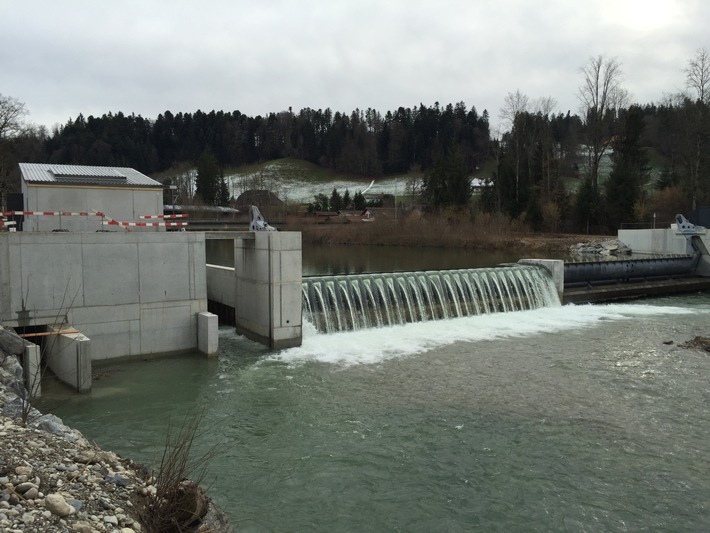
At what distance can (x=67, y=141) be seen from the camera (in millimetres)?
119375

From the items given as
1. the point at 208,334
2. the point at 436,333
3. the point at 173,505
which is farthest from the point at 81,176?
the point at 173,505

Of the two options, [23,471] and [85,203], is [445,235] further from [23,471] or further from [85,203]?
[23,471]

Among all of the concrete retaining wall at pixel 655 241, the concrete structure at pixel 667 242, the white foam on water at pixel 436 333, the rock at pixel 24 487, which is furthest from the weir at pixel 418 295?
the concrete retaining wall at pixel 655 241

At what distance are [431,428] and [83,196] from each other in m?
15.9

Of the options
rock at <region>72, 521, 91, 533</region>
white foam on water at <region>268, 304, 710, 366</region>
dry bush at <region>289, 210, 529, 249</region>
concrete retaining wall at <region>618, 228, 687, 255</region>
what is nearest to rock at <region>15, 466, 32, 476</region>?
rock at <region>72, 521, 91, 533</region>

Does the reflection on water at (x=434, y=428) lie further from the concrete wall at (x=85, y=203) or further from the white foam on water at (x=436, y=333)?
the concrete wall at (x=85, y=203)

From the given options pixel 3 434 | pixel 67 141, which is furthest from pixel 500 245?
pixel 67 141

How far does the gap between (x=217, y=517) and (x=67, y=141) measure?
131986mm

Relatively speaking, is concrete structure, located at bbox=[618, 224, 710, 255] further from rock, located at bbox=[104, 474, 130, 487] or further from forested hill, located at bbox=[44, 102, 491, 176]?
forested hill, located at bbox=[44, 102, 491, 176]

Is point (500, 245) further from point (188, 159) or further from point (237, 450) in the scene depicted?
point (188, 159)

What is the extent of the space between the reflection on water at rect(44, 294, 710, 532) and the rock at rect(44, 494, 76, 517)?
9.58 feet

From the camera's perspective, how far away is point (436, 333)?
19062 mm

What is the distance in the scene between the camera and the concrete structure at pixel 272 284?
53.9 feet

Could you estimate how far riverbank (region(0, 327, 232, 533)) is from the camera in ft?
15.9
